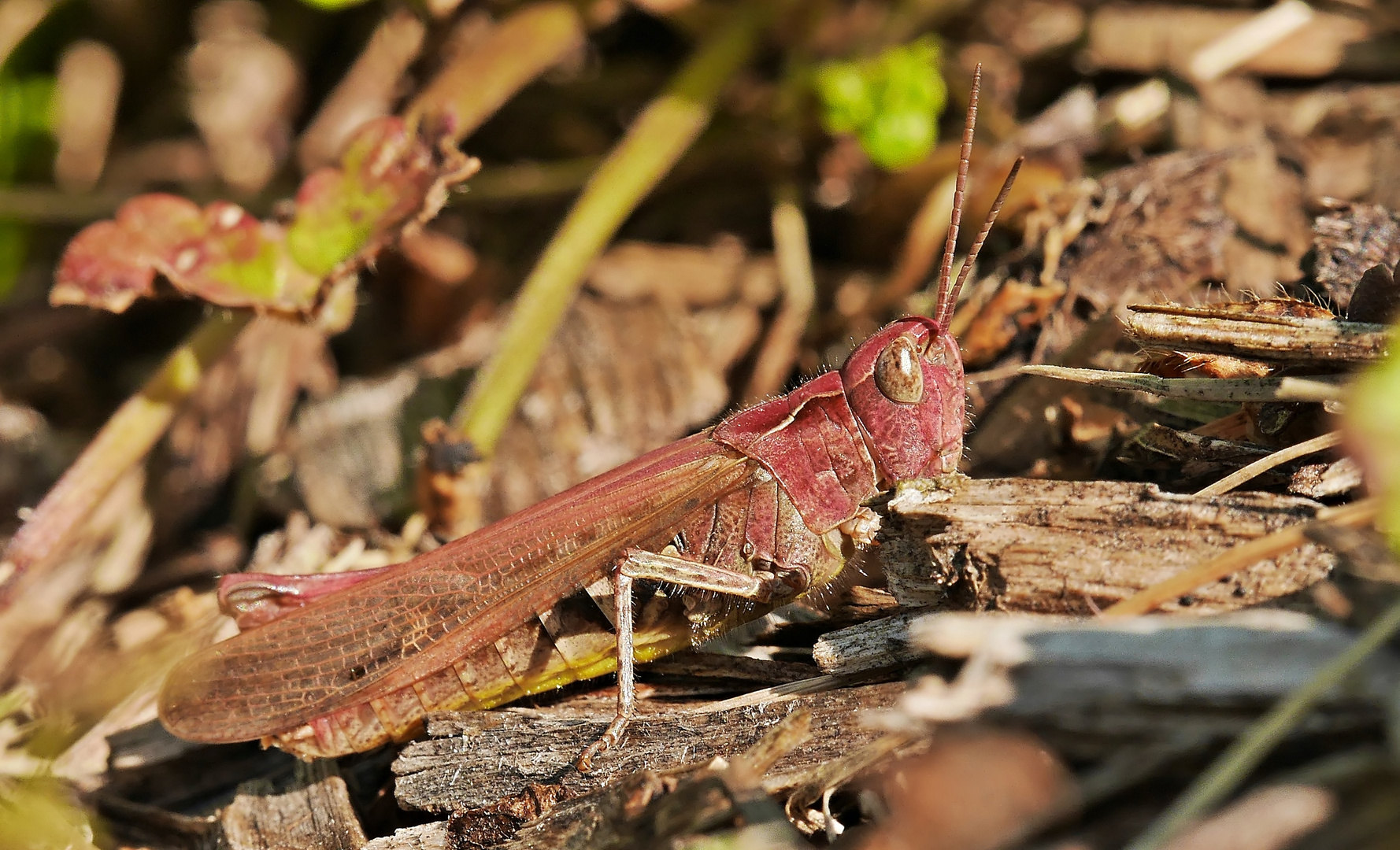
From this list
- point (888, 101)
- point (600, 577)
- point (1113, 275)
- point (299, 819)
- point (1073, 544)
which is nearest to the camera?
point (1073, 544)

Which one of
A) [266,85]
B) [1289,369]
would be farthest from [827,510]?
[266,85]

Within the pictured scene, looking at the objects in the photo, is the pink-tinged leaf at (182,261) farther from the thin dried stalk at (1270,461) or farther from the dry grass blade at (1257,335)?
the thin dried stalk at (1270,461)

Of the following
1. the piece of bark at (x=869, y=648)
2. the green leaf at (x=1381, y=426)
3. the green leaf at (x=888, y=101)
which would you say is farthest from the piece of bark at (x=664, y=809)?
the green leaf at (x=888, y=101)

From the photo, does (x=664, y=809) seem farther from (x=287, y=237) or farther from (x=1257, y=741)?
(x=287, y=237)

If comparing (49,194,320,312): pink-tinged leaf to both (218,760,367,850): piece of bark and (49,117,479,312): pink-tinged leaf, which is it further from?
(218,760,367,850): piece of bark

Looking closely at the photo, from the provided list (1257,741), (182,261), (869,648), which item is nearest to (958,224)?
(869,648)

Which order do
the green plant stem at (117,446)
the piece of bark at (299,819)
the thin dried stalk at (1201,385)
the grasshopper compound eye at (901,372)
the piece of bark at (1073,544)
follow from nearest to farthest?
the piece of bark at (1073,544), the thin dried stalk at (1201,385), the piece of bark at (299,819), the grasshopper compound eye at (901,372), the green plant stem at (117,446)
